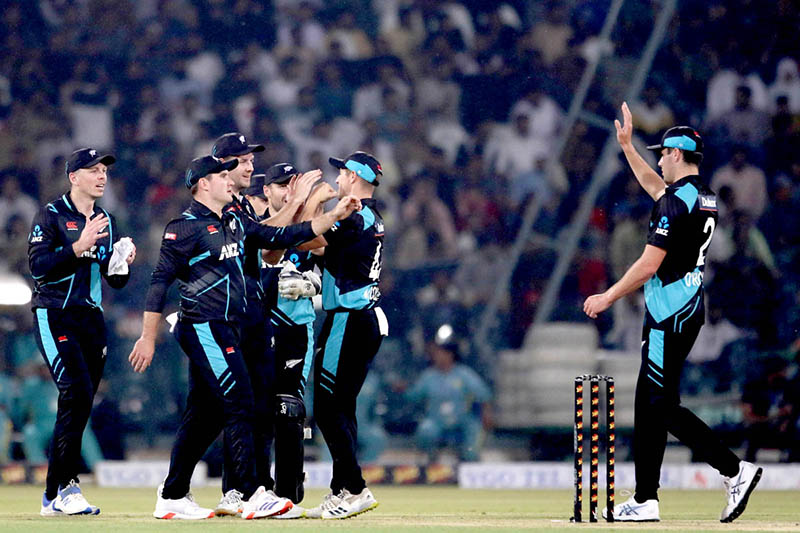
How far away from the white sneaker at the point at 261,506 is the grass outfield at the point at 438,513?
0.08 meters

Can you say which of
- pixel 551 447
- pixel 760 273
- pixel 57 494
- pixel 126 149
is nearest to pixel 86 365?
pixel 57 494

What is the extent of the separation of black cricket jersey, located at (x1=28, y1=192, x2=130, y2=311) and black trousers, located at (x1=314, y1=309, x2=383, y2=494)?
1.59 metres

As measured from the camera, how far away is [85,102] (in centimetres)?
1805

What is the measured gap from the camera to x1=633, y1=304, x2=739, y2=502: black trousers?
Result: 809 centimetres

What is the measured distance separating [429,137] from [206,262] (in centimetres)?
971

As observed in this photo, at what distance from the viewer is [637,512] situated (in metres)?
8.06

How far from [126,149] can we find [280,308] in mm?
9278

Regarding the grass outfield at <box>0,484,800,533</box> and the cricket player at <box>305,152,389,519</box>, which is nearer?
the grass outfield at <box>0,484,800,533</box>

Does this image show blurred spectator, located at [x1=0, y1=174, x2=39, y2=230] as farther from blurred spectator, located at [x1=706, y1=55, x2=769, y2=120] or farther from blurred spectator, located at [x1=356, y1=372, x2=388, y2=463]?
blurred spectator, located at [x1=706, y1=55, x2=769, y2=120]

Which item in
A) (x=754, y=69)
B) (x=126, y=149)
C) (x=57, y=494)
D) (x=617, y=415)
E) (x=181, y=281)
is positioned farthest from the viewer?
(x=126, y=149)

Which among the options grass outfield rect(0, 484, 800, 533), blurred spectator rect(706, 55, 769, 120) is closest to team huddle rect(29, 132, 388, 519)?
grass outfield rect(0, 484, 800, 533)

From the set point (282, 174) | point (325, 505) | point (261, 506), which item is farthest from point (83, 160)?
point (325, 505)

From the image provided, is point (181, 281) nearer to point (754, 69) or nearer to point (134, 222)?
point (134, 222)

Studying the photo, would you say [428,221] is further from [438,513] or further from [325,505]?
[325,505]
